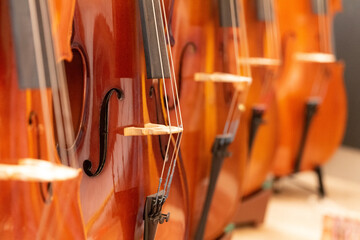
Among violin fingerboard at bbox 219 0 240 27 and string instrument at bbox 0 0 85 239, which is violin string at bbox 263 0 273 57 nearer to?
violin fingerboard at bbox 219 0 240 27

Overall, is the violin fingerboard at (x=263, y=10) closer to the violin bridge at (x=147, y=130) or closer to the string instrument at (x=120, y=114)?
the string instrument at (x=120, y=114)

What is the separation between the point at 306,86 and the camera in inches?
90.7

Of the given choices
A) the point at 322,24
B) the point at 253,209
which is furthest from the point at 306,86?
the point at 253,209

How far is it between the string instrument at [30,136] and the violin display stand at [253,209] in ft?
4.38

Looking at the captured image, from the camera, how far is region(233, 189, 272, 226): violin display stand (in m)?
2.02

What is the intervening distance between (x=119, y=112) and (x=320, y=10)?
5.14 ft

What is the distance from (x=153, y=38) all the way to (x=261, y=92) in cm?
96

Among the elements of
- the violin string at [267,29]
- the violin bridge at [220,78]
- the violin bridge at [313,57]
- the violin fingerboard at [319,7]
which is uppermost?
the violin fingerboard at [319,7]

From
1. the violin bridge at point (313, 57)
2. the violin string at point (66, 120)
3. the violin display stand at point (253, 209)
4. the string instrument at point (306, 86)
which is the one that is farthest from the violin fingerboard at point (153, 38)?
the violin bridge at point (313, 57)

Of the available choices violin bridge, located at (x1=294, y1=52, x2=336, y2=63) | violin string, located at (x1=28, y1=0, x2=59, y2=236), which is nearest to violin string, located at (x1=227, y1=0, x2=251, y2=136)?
violin bridge, located at (x1=294, y1=52, x2=336, y2=63)

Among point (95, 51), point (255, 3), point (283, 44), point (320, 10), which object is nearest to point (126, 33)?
point (95, 51)

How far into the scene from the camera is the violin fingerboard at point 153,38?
0.96m

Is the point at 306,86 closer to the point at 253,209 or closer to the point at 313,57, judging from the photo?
the point at 313,57

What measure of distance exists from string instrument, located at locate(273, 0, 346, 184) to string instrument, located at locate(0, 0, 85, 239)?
1.57 meters
